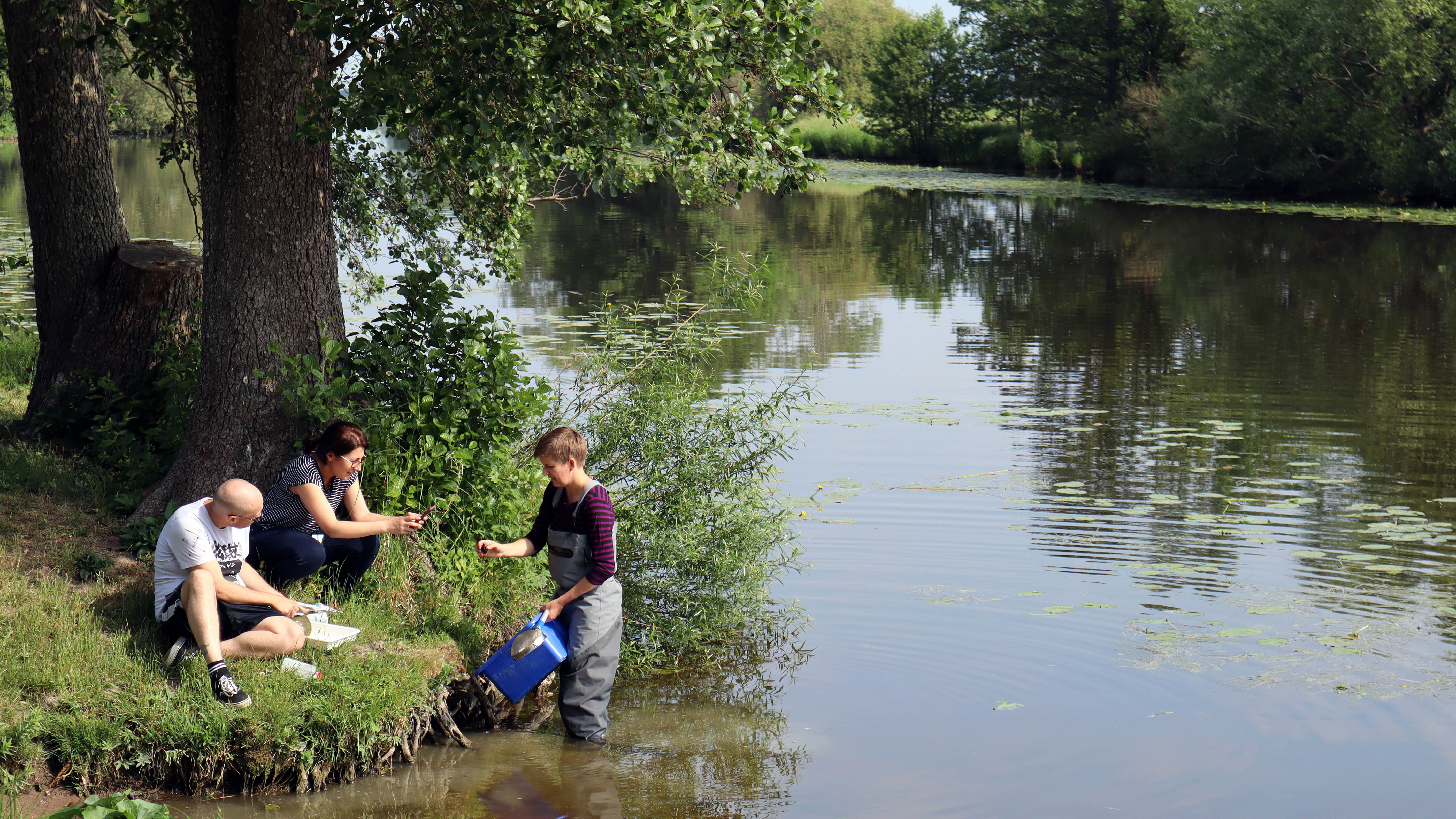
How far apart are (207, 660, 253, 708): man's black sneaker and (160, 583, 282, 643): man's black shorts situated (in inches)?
11.6

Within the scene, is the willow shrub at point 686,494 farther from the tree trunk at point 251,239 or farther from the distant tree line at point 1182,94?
the distant tree line at point 1182,94

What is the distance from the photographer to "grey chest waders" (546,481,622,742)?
591 cm

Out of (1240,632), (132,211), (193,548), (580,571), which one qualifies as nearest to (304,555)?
(193,548)

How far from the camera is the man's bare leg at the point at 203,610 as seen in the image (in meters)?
5.23

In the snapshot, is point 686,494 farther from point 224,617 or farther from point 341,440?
point 224,617

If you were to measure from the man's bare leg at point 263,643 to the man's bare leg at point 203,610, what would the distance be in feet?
0.31

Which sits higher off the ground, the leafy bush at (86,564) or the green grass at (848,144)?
the green grass at (848,144)

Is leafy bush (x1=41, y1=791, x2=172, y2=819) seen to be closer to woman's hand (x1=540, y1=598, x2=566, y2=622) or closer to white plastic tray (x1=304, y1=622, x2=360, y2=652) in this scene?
white plastic tray (x1=304, y1=622, x2=360, y2=652)

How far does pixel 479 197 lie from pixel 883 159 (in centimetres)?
5837

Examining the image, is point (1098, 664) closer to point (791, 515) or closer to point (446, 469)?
point (791, 515)

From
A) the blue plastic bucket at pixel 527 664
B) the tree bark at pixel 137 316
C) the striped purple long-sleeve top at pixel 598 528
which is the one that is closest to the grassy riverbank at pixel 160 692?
the blue plastic bucket at pixel 527 664

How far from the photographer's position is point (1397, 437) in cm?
1182

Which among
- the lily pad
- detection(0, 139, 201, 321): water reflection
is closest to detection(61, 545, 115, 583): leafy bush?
detection(0, 139, 201, 321): water reflection

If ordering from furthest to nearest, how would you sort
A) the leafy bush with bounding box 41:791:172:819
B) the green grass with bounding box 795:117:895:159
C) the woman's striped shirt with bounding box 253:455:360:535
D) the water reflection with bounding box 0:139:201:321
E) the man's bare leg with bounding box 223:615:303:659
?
the green grass with bounding box 795:117:895:159 < the water reflection with bounding box 0:139:201:321 < the woman's striped shirt with bounding box 253:455:360:535 < the man's bare leg with bounding box 223:615:303:659 < the leafy bush with bounding box 41:791:172:819
